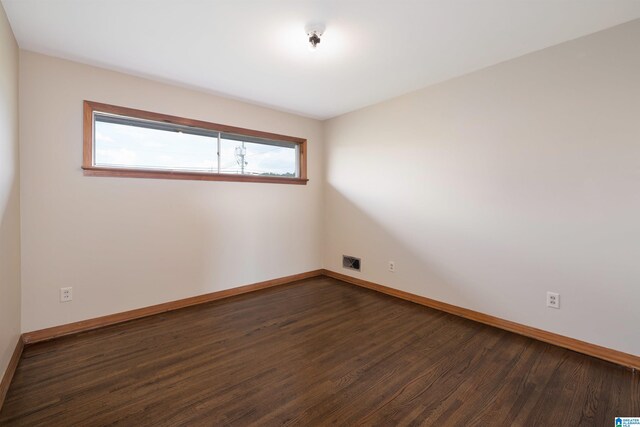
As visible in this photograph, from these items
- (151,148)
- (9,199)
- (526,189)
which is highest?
(151,148)

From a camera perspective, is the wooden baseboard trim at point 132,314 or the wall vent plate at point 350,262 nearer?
the wooden baseboard trim at point 132,314

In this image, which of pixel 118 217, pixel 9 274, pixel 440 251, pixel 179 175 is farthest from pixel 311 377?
pixel 179 175

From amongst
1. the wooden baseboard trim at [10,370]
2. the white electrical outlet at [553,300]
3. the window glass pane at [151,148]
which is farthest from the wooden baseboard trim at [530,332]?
the wooden baseboard trim at [10,370]

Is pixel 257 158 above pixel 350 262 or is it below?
above

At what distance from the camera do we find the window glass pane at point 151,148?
2744 mm

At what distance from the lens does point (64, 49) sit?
2.33 m

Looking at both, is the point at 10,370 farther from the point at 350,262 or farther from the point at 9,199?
the point at 350,262

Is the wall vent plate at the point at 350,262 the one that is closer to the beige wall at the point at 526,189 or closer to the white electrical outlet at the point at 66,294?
the beige wall at the point at 526,189

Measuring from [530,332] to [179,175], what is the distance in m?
3.64

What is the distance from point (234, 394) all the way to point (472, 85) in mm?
3231

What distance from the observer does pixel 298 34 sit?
2.17 m

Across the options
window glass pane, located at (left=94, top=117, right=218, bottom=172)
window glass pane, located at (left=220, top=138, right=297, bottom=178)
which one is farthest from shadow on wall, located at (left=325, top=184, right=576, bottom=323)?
window glass pane, located at (left=94, top=117, right=218, bottom=172)

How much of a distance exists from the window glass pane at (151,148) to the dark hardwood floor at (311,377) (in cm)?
157

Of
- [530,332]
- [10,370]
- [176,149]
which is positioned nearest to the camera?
[10,370]
